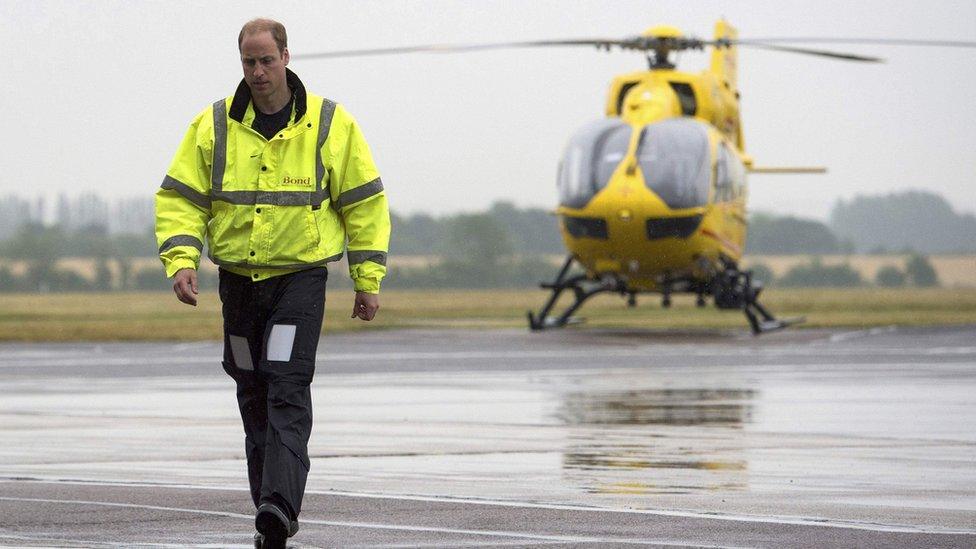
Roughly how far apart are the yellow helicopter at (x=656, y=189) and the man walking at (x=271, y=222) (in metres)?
22.2

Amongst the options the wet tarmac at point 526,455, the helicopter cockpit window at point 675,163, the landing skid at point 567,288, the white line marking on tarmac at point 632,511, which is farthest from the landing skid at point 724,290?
the white line marking on tarmac at point 632,511

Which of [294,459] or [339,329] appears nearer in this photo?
[294,459]

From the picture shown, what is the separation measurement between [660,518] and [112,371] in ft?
46.0

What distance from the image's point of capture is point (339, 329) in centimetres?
3522

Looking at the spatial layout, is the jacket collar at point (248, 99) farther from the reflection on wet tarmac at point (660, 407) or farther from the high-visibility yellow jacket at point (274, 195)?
the reflection on wet tarmac at point (660, 407)

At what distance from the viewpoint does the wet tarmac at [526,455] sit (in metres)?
7.13

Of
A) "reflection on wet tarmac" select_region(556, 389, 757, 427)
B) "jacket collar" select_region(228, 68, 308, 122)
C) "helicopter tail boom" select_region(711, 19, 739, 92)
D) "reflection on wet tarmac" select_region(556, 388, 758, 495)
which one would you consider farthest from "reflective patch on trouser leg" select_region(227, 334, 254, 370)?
"helicopter tail boom" select_region(711, 19, 739, 92)

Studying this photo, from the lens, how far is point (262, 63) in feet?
22.0

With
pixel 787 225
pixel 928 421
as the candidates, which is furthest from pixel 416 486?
pixel 787 225

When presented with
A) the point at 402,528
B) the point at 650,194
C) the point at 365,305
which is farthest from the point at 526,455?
the point at 650,194

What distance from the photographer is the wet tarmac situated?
7.13m

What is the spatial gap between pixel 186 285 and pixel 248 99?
0.74m

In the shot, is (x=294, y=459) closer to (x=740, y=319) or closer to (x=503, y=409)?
(x=503, y=409)

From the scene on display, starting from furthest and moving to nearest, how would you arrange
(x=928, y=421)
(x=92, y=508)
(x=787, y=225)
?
1. (x=787, y=225)
2. (x=928, y=421)
3. (x=92, y=508)
